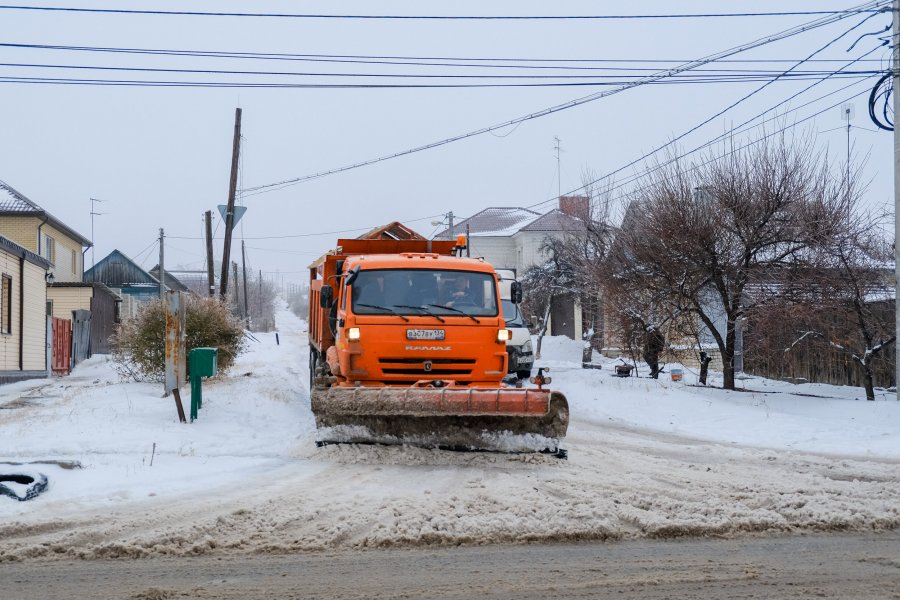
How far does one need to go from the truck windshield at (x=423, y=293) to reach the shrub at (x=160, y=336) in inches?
298

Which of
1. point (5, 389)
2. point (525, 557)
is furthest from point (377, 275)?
point (5, 389)

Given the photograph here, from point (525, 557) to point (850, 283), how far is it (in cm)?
1331

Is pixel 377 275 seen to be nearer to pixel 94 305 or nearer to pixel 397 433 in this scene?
pixel 397 433

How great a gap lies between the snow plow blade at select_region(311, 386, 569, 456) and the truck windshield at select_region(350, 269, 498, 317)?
142 centimetres

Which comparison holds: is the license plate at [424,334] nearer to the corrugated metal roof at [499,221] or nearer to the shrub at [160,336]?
the shrub at [160,336]

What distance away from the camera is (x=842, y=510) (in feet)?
24.0

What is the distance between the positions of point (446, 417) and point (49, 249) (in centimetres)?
3564

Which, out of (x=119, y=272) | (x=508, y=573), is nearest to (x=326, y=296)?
(x=508, y=573)

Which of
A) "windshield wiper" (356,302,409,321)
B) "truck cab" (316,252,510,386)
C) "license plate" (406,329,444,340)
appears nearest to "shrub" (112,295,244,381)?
"truck cab" (316,252,510,386)

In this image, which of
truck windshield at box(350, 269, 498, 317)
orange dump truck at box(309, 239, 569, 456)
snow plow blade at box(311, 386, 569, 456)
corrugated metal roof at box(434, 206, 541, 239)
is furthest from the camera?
corrugated metal roof at box(434, 206, 541, 239)

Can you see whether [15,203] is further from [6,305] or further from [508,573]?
[508,573]

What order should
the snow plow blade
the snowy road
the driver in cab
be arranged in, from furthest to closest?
the driver in cab
the snow plow blade
the snowy road

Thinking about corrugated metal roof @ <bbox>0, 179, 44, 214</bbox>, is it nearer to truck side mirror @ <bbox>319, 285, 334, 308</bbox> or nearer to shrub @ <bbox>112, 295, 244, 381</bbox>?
shrub @ <bbox>112, 295, 244, 381</bbox>

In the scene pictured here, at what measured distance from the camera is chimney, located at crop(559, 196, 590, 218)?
32750mm
